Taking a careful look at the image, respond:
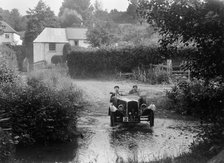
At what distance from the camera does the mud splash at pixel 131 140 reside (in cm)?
920

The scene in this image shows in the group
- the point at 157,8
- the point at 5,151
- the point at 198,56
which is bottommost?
the point at 5,151

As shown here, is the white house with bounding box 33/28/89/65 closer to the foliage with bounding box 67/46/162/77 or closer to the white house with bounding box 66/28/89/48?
the white house with bounding box 66/28/89/48

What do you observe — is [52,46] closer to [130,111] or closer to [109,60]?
[109,60]

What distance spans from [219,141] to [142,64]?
2554 cm

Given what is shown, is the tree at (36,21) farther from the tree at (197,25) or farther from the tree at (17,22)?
the tree at (197,25)

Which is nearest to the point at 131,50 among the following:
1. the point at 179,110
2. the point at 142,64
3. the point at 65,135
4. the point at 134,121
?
the point at 142,64

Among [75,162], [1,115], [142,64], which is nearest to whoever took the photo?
[75,162]

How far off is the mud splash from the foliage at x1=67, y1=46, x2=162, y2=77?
17.8m

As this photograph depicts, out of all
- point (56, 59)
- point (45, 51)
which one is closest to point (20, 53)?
point (45, 51)

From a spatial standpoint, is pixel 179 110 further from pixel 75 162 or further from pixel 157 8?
pixel 157 8

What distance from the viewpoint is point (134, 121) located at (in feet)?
41.9

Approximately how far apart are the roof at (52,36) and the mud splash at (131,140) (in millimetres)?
46936

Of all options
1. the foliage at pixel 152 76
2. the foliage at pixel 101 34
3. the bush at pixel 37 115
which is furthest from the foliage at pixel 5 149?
the foliage at pixel 101 34

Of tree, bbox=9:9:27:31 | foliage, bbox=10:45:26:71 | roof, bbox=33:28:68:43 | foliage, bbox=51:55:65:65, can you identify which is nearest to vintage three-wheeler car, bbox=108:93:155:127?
foliage, bbox=51:55:65:65
